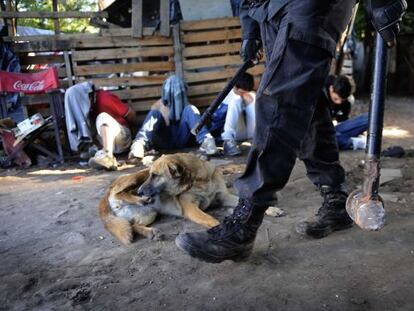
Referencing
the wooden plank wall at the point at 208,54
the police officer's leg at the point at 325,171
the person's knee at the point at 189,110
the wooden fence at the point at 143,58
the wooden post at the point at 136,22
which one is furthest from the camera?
the wooden plank wall at the point at 208,54

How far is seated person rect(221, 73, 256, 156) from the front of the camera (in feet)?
19.2

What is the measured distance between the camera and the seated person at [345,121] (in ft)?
17.8

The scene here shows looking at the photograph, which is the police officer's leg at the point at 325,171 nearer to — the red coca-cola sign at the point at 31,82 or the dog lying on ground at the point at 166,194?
the dog lying on ground at the point at 166,194

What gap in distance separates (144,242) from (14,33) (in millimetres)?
5232

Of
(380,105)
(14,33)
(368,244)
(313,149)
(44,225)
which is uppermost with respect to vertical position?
(14,33)

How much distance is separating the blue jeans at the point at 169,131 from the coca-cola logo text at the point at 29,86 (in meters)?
1.59

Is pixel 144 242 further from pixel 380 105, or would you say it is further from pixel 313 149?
pixel 380 105

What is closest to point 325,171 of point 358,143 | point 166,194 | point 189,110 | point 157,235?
point 157,235

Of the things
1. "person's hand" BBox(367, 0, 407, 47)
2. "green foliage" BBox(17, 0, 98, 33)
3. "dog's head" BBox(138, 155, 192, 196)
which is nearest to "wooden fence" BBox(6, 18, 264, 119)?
"dog's head" BBox(138, 155, 192, 196)

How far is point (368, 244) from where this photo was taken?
238 cm

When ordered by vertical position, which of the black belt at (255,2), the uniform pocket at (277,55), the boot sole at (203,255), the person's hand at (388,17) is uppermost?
the black belt at (255,2)

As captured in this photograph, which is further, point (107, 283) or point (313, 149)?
point (313, 149)

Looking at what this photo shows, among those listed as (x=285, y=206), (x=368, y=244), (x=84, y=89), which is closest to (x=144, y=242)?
(x=285, y=206)

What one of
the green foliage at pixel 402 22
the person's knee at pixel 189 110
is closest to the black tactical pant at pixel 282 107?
the person's knee at pixel 189 110
